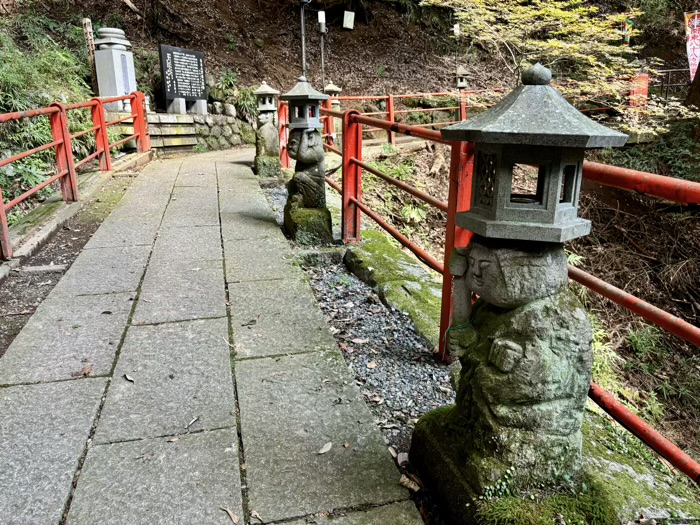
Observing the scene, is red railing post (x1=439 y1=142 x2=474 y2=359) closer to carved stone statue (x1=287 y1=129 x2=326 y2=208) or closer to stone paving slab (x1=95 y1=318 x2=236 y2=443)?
stone paving slab (x1=95 y1=318 x2=236 y2=443)

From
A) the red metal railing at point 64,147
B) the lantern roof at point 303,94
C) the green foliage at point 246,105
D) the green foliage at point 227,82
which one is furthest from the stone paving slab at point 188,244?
the green foliage at point 227,82

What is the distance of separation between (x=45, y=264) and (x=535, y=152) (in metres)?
3.92

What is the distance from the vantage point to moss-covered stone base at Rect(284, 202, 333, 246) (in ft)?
14.0

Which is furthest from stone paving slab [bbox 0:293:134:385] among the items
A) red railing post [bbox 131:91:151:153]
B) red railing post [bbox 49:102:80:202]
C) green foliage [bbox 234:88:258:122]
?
green foliage [bbox 234:88:258:122]

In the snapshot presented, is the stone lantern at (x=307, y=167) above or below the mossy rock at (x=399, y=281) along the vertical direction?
above

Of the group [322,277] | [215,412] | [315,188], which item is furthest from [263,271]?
[215,412]

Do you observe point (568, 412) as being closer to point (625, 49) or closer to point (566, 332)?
point (566, 332)

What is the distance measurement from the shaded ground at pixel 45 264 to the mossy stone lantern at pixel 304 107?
2.14 m

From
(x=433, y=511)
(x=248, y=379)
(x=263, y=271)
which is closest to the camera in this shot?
(x=433, y=511)

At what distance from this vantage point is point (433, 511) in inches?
64.9

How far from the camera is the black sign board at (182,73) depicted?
11164mm

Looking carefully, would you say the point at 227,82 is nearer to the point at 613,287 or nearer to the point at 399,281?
the point at 399,281

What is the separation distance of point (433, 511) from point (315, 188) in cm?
314

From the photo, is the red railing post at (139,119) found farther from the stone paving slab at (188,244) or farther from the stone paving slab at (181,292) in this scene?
the stone paving slab at (181,292)
